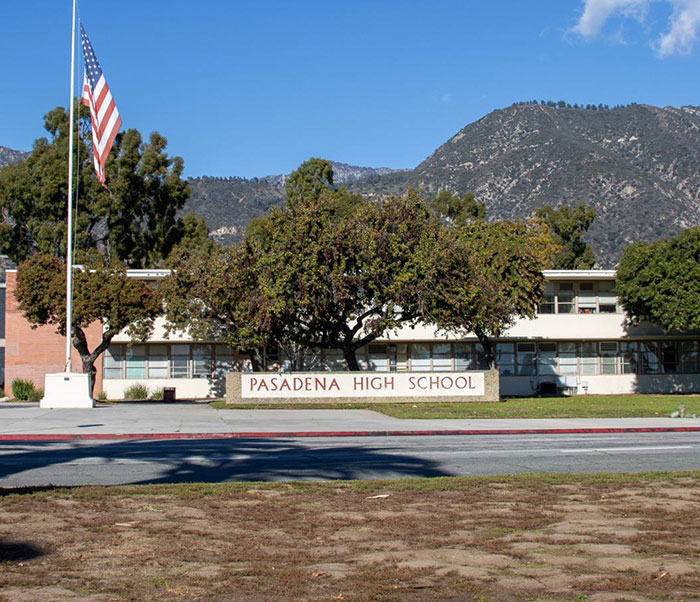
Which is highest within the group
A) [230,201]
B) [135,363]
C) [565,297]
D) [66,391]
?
[230,201]

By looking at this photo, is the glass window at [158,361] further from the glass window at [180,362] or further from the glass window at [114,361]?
the glass window at [114,361]

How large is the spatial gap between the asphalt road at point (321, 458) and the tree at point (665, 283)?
86.6ft

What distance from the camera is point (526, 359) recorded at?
160 ft

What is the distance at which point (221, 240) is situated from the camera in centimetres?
14950

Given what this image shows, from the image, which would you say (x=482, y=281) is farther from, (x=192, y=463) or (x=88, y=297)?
(x=192, y=463)

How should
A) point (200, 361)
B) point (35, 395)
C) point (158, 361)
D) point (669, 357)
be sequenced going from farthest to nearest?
point (669, 357), point (200, 361), point (158, 361), point (35, 395)

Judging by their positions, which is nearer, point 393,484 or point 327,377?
point 393,484

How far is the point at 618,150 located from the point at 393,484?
15773cm

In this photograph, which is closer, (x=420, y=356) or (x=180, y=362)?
(x=180, y=362)

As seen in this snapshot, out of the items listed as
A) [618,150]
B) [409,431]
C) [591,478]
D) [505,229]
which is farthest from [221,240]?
[591,478]

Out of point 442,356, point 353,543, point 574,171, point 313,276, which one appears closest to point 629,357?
point 442,356

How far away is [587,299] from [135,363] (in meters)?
25.9

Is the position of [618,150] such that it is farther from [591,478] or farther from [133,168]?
[591,478]

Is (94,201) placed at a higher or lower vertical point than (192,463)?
higher
